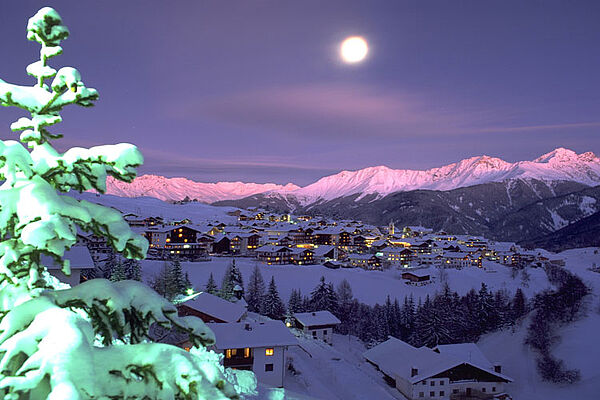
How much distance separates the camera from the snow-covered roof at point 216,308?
124ft

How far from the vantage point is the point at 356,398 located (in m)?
34.2

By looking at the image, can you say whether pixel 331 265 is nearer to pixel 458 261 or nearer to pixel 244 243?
pixel 244 243

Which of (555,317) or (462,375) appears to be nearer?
(462,375)

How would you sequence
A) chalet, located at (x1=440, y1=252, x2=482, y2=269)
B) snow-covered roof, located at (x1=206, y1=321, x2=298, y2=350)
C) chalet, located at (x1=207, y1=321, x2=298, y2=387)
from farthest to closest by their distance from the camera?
chalet, located at (x1=440, y1=252, x2=482, y2=269)
snow-covered roof, located at (x1=206, y1=321, x2=298, y2=350)
chalet, located at (x1=207, y1=321, x2=298, y2=387)

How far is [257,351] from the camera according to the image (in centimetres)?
3006

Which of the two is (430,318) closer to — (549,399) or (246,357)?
(549,399)

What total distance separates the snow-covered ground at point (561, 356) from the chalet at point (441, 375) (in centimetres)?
424

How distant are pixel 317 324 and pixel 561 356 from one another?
32.0 m

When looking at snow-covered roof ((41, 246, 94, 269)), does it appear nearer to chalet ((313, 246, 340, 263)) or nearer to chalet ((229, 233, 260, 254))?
chalet ((229, 233, 260, 254))

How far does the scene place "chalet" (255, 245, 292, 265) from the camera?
3787 inches

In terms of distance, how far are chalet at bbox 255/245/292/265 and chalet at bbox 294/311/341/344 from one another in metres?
38.6

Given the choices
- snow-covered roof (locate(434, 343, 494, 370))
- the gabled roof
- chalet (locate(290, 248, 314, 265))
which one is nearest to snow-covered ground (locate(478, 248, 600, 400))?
snow-covered roof (locate(434, 343, 494, 370))

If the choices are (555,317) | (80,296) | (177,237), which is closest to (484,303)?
(555,317)

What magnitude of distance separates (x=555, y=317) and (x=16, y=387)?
75.6m
